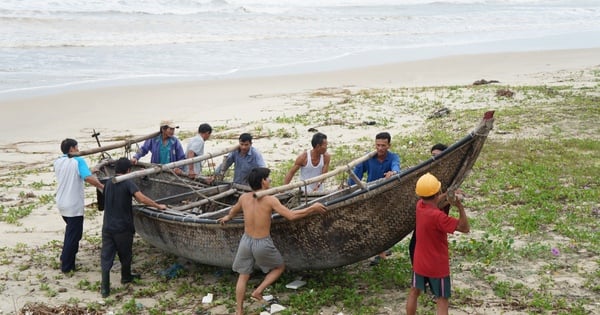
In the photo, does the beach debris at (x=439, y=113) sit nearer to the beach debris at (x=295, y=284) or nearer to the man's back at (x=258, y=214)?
the beach debris at (x=295, y=284)

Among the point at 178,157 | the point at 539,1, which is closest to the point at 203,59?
the point at 178,157

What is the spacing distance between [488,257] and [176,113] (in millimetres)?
11677

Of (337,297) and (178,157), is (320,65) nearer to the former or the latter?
(178,157)

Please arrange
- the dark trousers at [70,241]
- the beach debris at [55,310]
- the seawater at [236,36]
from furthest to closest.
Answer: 1. the seawater at [236,36]
2. the dark trousers at [70,241]
3. the beach debris at [55,310]

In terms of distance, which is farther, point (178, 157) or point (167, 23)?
point (167, 23)

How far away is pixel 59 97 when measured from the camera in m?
19.1

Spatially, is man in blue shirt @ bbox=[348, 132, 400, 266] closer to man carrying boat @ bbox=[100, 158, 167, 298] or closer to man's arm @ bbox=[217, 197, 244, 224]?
man's arm @ bbox=[217, 197, 244, 224]

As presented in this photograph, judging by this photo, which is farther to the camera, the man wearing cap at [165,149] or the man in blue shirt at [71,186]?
the man wearing cap at [165,149]

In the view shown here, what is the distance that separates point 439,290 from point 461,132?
8.37 m

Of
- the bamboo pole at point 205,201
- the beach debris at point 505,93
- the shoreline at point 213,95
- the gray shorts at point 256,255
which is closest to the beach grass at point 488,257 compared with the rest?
the gray shorts at point 256,255

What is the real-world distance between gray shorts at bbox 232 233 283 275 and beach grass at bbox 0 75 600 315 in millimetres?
447

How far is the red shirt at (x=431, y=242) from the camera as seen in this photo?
5297 millimetres

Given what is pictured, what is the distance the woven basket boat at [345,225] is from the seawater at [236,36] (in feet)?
46.6

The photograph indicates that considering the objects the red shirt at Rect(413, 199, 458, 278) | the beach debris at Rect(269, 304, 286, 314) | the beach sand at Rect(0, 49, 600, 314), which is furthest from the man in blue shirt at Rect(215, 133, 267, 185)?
the red shirt at Rect(413, 199, 458, 278)
